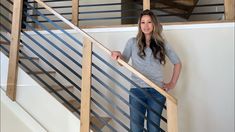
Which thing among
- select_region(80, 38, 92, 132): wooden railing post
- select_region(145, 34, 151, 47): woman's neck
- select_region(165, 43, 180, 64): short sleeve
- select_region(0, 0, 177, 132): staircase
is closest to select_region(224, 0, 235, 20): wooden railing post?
select_region(165, 43, 180, 64): short sleeve

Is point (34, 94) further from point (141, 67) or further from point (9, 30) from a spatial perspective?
point (141, 67)

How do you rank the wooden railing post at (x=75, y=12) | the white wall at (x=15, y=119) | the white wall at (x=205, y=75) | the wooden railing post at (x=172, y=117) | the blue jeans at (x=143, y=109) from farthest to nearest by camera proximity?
the wooden railing post at (x=75, y=12)
the white wall at (x=205, y=75)
the white wall at (x=15, y=119)
the blue jeans at (x=143, y=109)
the wooden railing post at (x=172, y=117)

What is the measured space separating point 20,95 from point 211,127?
207 centimetres

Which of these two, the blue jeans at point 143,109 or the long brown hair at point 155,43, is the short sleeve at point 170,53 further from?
the blue jeans at point 143,109

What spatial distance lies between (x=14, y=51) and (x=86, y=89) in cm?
82

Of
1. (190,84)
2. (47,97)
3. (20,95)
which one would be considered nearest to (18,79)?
(20,95)

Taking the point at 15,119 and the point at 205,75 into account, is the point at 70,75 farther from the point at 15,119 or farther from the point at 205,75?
the point at 205,75

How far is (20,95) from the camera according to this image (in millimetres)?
2213

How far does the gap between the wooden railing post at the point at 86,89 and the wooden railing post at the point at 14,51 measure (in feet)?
2.27

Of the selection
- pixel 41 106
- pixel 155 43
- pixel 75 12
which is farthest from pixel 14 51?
pixel 155 43

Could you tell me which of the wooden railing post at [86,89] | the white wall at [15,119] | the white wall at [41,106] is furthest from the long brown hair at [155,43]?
the white wall at [15,119]

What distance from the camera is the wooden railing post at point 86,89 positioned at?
1977mm

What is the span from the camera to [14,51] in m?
2.26

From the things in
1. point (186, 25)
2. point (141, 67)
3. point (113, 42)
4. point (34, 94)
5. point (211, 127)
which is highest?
point (186, 25)
